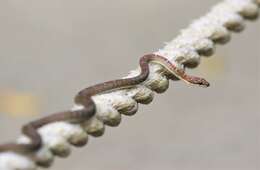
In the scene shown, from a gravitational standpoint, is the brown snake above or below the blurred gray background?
below

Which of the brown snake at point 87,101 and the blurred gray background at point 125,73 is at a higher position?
the blurred gray background at point 125,73

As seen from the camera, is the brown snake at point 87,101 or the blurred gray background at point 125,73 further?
the blurred gray background at point 125,73

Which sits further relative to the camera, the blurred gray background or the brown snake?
the blurred gray background

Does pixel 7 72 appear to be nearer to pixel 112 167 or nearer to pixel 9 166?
pixel 112 167


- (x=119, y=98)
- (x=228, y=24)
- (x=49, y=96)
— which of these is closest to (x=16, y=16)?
(x=49, y=96)
